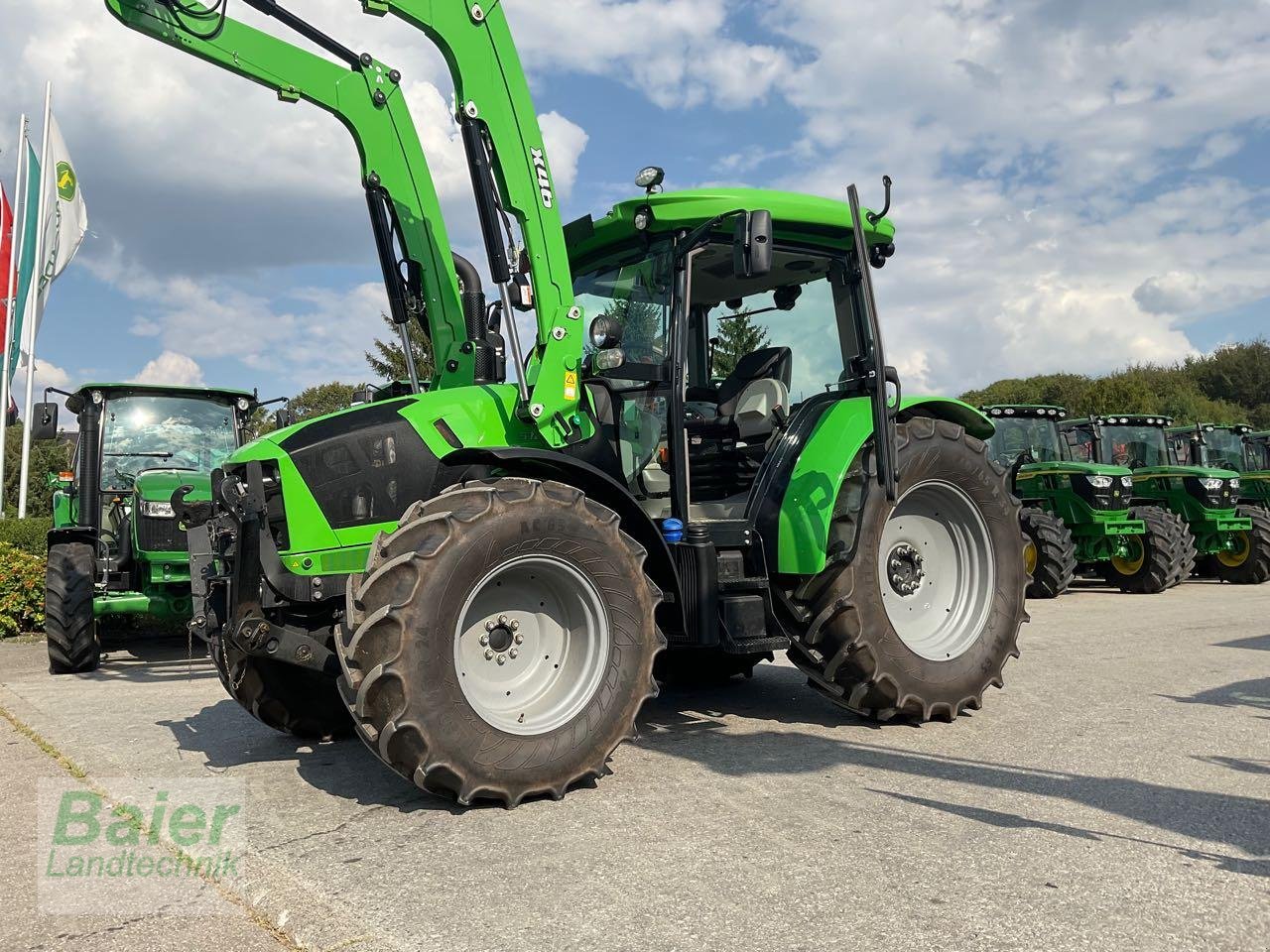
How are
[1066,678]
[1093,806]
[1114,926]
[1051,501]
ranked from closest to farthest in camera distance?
[1114,926]
[1093,806]
[1066,678]
[1051,501]

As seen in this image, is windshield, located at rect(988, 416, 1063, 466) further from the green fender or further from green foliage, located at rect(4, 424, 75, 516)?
green foliage, located at rect(4, 424, 75, 516)

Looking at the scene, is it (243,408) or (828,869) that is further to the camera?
(243,408)

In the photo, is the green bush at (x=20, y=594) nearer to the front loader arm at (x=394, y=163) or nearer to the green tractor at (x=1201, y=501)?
the front loader arm at (x=394, y=163)

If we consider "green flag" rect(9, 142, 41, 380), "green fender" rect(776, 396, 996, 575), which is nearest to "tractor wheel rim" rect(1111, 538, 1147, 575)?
"green fender" rect(776, 396, 996, 575)

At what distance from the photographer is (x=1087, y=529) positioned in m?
12.9

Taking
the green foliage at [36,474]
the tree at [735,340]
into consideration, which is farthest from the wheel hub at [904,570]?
the green foliage at [36,474]

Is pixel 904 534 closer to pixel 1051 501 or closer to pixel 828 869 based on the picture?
pixel 828 869

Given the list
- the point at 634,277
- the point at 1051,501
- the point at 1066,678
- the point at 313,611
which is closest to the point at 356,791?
the point at 313,611

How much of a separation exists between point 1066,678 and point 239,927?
5.32 meters

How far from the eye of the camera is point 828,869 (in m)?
3.29

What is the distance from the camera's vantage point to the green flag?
48.3 feet

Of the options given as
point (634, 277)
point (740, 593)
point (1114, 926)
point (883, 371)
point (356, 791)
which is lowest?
point (1114, 926)

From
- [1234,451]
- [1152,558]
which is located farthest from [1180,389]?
[1152,558]

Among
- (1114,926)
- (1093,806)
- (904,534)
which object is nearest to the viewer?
(1114,926)
